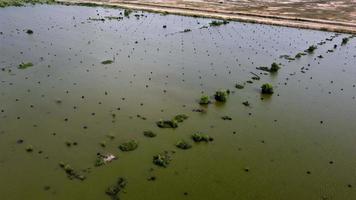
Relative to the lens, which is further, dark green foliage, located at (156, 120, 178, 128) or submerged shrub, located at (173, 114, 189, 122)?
submerged shrub, located at (173, 114, 189, 122)

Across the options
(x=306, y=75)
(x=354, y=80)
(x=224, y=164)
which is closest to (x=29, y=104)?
(x=224, y=164)

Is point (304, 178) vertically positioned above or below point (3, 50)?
below

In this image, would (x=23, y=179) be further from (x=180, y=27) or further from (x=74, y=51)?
(x=180, y=27)

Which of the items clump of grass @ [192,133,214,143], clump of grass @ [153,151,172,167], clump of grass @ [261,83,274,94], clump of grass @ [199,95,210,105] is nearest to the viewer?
clump of grass @ [153,151,172,167]

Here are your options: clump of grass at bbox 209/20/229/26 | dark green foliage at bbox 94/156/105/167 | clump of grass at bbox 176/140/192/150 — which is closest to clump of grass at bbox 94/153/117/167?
dark green foliage at bbox 94/156/105/167

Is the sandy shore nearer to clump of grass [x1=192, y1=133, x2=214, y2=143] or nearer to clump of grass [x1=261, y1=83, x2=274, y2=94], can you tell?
clump of grass [x1=261, y1=83, x2=274, y2=94]

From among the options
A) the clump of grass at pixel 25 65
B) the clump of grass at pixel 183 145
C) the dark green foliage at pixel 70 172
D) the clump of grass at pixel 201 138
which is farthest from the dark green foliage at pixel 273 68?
the dark green foliage at pixel 70 172

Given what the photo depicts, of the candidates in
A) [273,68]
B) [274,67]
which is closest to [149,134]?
[273,68]
